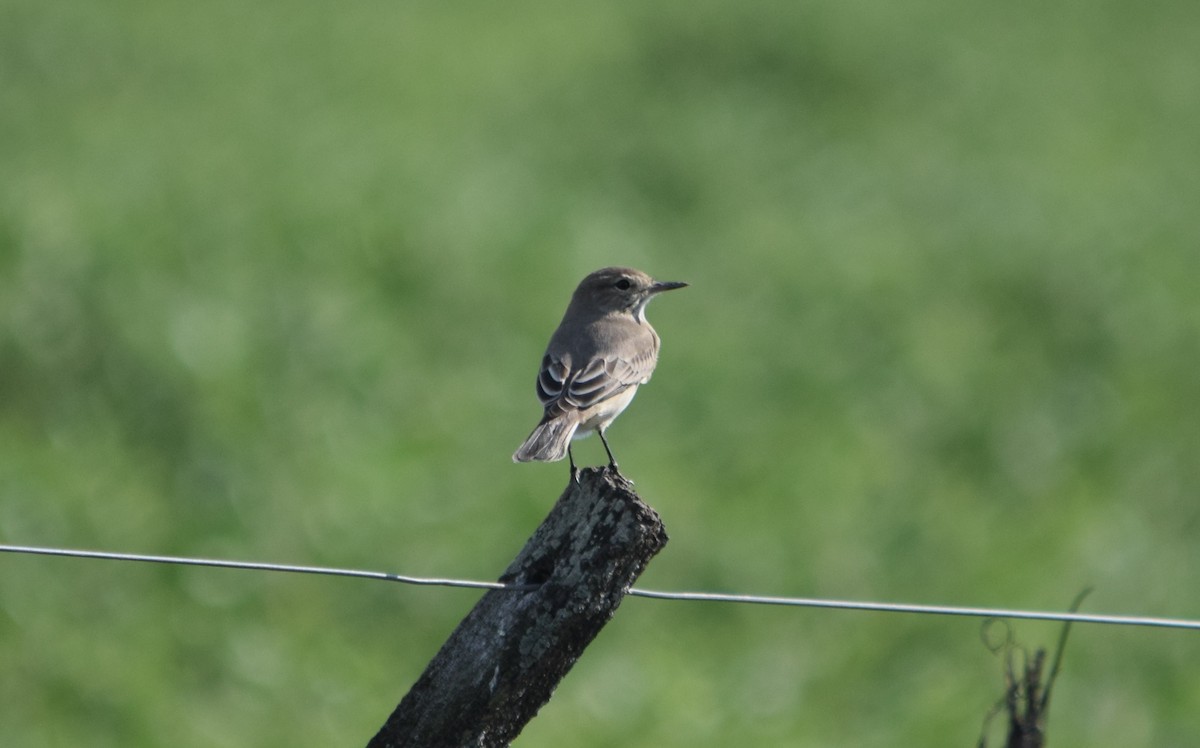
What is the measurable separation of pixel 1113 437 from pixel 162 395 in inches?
291

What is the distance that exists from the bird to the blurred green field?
2.43 metres

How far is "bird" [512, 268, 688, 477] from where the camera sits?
6.19 meters

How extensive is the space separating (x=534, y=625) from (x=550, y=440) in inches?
81.7

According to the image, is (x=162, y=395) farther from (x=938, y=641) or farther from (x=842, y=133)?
(x=842, y=133)

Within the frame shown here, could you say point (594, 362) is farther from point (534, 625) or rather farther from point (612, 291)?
→ point (534, 625)

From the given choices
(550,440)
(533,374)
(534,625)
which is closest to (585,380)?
(550,440)

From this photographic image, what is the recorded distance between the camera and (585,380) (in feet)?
21.7

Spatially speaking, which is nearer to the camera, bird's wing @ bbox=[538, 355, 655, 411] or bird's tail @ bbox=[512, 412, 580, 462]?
bird's tail @ bbox=[512, 412, 580, 462]

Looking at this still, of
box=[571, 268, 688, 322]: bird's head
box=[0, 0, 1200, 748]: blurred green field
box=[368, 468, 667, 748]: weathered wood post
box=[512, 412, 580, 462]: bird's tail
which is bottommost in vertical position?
box=[368, 468, 667, 748]: weathered wood post

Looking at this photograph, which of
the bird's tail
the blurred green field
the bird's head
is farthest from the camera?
the blurred green field

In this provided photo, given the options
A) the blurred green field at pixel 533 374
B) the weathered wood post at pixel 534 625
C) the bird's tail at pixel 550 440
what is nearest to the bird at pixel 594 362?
the bird's tail at pixel 550 440

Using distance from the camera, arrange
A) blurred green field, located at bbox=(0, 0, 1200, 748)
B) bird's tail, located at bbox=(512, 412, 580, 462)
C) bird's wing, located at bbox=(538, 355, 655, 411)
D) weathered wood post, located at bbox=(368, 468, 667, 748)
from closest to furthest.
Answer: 1. weathered wood post, located at bbox=(368, 468, 667, 748)
2. bird's tail, located at bbox=(512, 412, 580, 462)
3. bird's wing, located at bbox=(538, 355, 655, 411)
4. blurred green field, located at bbox=(0, 0, 1200, 748)

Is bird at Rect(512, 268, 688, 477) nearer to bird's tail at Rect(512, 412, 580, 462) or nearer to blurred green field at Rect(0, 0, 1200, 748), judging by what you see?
bird's tail at Rect(512, 412, 580, 462)

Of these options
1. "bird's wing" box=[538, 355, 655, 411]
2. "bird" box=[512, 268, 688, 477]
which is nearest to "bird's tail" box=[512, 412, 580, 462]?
"bird" box=[512, 268, 688, 477]
